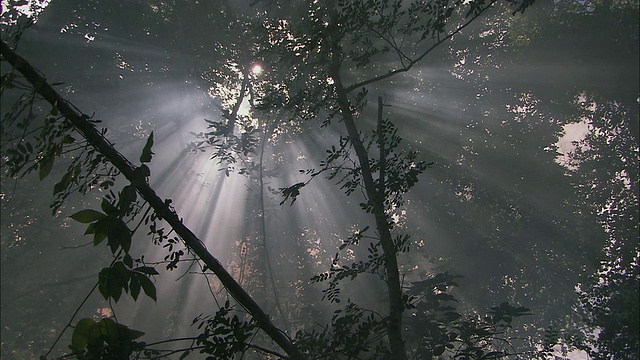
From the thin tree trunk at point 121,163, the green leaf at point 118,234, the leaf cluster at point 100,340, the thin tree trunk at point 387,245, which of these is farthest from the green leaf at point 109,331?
the thin tree trunk at point 387,245

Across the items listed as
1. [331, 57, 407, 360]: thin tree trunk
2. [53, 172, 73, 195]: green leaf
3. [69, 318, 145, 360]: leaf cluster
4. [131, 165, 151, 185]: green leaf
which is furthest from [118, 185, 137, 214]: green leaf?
[331, 57, 407, 360]: thin tree trunk

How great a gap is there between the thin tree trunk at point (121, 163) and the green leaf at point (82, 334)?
43 centimetres

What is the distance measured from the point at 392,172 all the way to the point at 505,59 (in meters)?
15.2

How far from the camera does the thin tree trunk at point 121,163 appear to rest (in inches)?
45.8

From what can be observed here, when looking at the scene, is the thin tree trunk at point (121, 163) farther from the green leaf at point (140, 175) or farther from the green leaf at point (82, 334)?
the green leaf at point (82, 334)

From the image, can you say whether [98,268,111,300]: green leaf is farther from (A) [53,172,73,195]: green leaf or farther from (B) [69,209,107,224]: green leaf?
(A) [53,172,73,195]: green leaf

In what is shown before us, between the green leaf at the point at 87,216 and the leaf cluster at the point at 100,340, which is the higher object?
the green leaf at the point at 87,216

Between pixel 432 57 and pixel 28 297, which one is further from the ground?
pixel 432 57

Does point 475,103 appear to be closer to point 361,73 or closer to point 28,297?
point 361,73

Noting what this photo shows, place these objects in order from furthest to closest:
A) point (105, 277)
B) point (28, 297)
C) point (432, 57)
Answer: point (28, 297) < point (432, 57) < point (105, 277)

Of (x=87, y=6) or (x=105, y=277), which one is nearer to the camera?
(x=105, y=277)

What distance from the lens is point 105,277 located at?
1.26m

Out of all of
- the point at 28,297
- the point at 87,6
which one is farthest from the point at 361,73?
the point at 28,297

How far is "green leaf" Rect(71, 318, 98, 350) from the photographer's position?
1204mm
